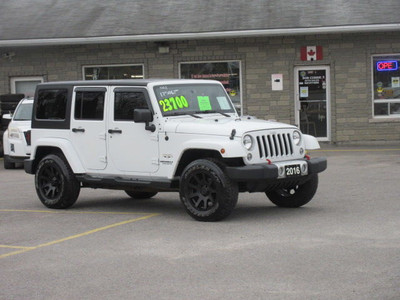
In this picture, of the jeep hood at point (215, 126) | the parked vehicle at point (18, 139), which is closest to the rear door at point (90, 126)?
the jeep hood at point (215, 126)

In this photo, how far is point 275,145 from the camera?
1002 centimetres

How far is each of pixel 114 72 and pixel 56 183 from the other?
42.3ft

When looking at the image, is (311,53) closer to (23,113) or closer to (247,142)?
(23,113)

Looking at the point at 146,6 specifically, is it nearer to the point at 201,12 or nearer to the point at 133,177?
the point at 201,12

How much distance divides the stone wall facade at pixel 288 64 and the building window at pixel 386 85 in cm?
21

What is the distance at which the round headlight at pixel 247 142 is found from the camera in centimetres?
961

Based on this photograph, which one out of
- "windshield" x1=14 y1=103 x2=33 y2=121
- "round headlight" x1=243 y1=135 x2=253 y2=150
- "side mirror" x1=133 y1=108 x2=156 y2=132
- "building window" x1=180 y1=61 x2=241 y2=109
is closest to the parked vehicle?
"windshield" x1=14 y1=103 x2=33 y2=121

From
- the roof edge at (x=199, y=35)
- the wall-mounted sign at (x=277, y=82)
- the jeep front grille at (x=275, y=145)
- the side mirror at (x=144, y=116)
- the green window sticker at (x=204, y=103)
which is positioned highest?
the roof edge at (x=199, y=35)

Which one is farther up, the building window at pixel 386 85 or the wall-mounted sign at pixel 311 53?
the wall-mounted sign at pixel 311 53

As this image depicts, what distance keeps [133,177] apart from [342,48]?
1295 cm

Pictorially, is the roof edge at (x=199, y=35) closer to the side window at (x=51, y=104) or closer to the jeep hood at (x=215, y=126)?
the side window at (x=51, y=104)

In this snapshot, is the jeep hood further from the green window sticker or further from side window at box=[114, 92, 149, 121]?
side window at box=[114, 92, 149, 121]

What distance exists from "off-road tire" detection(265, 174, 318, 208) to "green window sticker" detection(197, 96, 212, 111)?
1484 mm

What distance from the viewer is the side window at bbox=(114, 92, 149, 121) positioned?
34.8 feet
